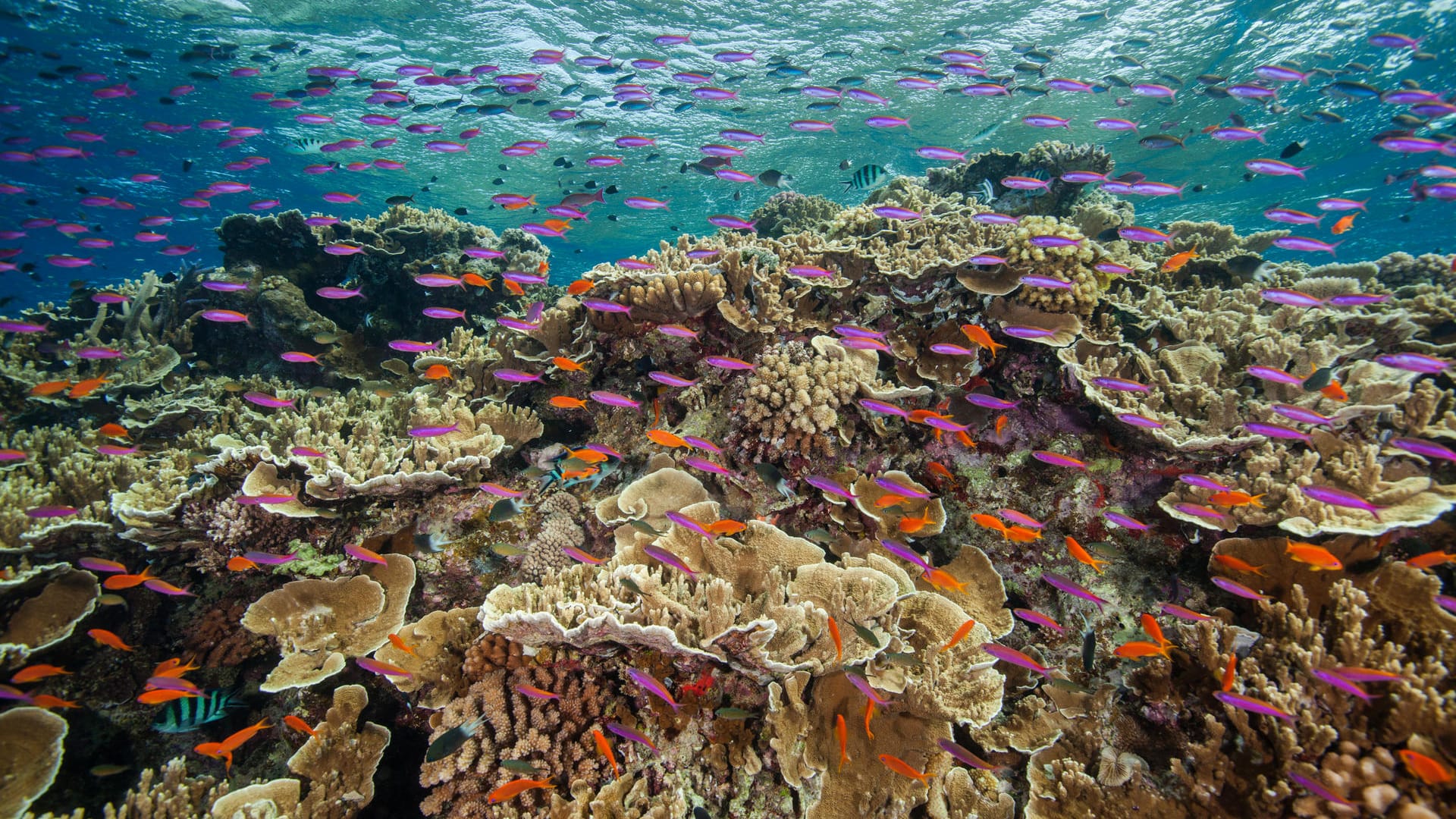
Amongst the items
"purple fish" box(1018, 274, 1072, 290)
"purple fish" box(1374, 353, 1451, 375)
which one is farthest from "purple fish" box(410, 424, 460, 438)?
"purple fish" box(1374, 353, 1451, 375)

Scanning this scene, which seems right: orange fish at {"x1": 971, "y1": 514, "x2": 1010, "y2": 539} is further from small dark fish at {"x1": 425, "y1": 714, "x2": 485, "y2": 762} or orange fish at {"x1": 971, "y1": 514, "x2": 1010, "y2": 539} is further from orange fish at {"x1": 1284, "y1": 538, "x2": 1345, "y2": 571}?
small dark fish at {"x1": 425, "y1": 714, "x2": 485, "y2": 762}

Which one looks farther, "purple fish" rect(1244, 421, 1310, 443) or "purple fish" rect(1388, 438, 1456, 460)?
"purple fish" rect(1244, 421, 1310, 443)

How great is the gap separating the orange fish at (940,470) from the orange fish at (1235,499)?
1.67m

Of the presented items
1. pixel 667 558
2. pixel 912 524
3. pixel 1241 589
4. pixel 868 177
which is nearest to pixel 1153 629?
pixel 1241 589

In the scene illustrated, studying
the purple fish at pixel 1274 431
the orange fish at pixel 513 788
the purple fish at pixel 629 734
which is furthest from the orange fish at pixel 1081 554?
the orange fish at pixel 513 788

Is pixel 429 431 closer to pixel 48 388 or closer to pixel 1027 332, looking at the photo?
pixel 1027 332

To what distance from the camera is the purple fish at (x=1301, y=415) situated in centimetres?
341

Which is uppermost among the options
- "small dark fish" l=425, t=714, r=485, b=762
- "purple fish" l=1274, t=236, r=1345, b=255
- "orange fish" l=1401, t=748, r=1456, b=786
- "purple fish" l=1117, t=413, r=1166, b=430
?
"purple fish" l=1274, t=236, r=1345, b=255

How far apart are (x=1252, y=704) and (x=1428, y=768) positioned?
0.52 meters

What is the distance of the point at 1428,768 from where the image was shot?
2.13m

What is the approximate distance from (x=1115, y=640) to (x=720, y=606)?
2.92 meters

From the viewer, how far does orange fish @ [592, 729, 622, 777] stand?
115 inches

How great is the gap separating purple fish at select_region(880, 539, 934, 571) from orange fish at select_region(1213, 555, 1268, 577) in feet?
5.97

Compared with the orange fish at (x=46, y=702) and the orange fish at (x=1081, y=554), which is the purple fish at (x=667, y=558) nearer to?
the orange fish at (x=1081, y=554)
